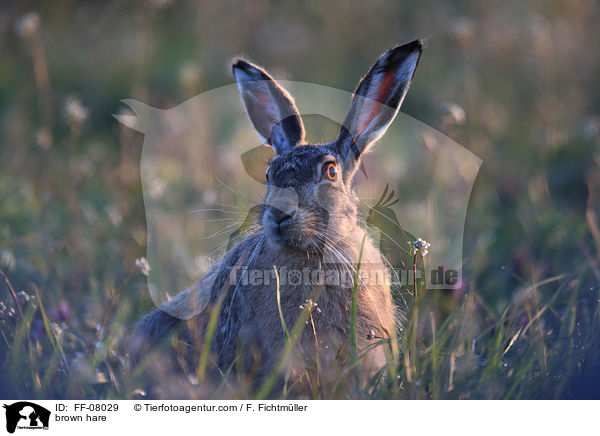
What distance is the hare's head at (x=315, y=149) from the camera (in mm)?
3775

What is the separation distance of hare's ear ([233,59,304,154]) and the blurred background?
1332 millimetres

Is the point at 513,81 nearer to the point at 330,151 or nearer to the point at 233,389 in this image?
the point at 330,151

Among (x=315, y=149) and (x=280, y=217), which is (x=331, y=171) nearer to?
(x=315, y=149)

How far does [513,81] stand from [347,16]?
2530 millimetres

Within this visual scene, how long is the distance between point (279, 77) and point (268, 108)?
7.71ft

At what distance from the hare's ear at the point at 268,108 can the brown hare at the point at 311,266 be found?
0.05ft

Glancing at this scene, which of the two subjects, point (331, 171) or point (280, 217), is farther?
point (331, 171)

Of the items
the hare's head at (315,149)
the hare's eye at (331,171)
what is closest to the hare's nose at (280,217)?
the hare's head at (315,149)

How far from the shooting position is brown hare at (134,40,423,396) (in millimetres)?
3680

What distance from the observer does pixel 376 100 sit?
4.14 metres

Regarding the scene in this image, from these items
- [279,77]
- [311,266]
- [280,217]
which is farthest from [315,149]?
[279,77]
